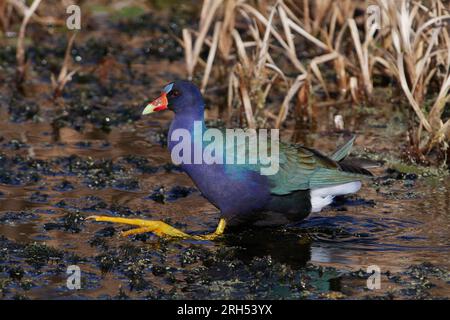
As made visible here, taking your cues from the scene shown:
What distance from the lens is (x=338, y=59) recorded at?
744 centimetres

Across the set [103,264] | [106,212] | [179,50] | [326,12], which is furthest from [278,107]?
[103,264]

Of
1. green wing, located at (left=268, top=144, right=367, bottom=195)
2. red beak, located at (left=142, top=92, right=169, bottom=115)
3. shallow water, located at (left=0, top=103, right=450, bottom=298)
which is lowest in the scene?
shallow water, located at (left=0, top=103, right=450, bottom=298)

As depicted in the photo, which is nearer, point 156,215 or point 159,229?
point 159,229

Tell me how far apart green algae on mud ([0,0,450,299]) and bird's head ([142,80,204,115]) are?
643 millimetres

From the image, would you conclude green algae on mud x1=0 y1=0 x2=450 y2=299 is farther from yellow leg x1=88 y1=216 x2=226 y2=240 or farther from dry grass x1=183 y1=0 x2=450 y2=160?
dry grass x1=183 y1=0 x2=450 y2=160

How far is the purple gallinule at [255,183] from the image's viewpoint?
519 centimetres

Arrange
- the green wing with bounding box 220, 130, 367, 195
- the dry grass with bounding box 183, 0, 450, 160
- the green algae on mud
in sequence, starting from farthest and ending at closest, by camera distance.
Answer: the dry grass with bounding box 183, 0, 450, 160, the green wing with bounding box 220, 130, 367, 195, the green algae on mud

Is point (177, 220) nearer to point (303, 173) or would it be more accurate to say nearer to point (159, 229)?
point (159, 229)

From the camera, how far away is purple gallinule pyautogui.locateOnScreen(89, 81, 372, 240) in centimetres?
519

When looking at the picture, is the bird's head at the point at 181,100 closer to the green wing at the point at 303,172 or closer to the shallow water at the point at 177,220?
the green wing at the point at 303,172

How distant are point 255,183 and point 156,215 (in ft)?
2.40

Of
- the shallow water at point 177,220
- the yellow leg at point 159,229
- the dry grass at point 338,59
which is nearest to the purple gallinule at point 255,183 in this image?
the yellow leg at point 159,229

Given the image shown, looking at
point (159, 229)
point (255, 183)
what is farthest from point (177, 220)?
point (255, 183)

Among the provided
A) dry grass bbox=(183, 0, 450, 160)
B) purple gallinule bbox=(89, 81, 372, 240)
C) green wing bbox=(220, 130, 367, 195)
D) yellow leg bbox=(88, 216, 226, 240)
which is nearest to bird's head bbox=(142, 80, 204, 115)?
purple gallinule bbox=(89, 81, 372, 240)
